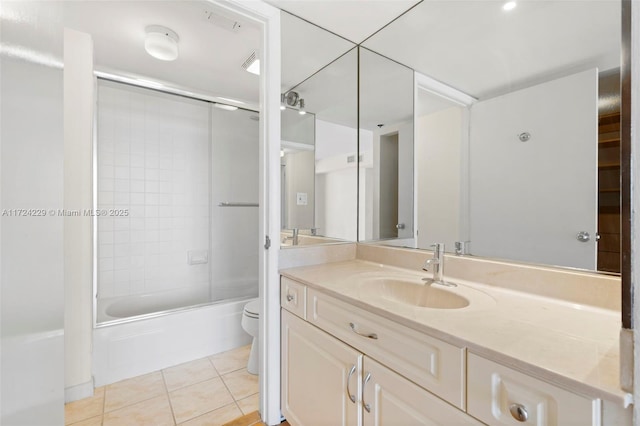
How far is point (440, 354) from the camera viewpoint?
0.74m

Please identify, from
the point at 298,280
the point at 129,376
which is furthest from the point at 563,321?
the point at 129,376

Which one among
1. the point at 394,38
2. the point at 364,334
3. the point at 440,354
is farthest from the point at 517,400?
the point at 394,38

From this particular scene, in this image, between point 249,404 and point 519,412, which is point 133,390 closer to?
point 249,404

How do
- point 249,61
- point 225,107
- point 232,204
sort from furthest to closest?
point 232,204
point 225,107
point 249,61

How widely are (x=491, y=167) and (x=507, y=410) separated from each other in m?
0.96

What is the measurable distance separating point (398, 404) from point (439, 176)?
1.05 meters

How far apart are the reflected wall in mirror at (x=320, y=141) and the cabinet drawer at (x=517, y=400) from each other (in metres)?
1.13

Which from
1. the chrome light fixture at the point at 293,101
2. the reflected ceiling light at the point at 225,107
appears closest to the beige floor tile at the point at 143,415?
the chrome light fixture at the point at 293,101

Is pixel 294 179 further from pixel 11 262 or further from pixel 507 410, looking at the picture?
pixel 11 262

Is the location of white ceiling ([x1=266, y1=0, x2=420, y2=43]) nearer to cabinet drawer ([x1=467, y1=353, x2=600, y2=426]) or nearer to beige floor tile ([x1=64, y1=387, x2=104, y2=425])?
cabinet drawer ([x1=467, y1=353, x2=600, y2=426])

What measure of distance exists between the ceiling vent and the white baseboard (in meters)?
2.23

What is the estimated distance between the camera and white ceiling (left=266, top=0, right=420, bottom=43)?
146cm

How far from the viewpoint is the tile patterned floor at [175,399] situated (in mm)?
1496

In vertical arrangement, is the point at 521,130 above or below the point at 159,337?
above
